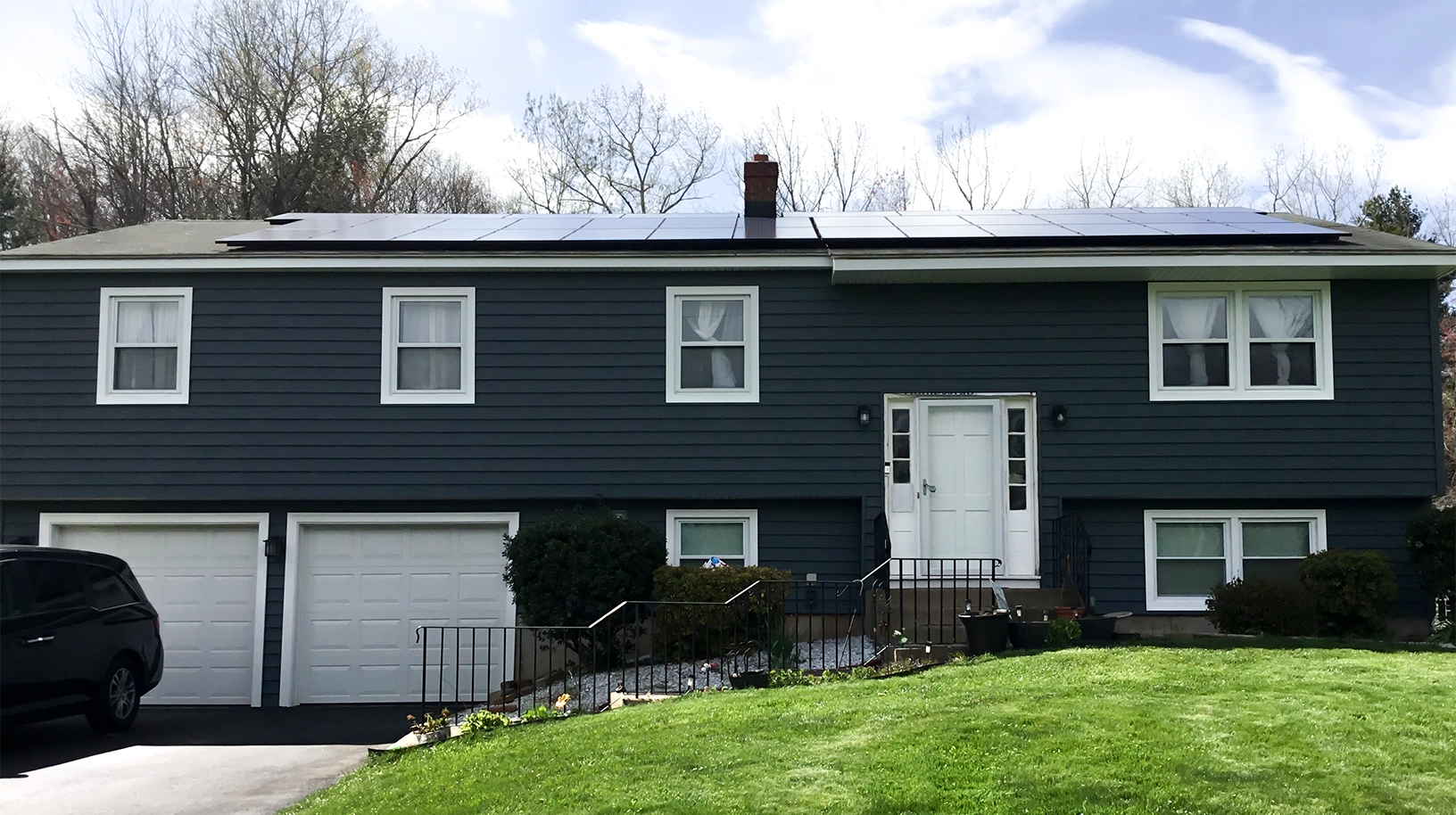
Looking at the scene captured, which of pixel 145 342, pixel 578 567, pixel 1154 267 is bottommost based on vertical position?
pixel 578 567

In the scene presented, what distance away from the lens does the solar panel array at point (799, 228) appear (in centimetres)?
1468

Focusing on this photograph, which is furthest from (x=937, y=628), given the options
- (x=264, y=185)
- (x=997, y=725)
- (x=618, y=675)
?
(x=264, y=185)

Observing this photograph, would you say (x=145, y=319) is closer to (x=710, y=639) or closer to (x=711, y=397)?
(x=711, y=397)

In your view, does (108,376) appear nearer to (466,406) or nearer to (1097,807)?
(466,406)

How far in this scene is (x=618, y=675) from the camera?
1219cm

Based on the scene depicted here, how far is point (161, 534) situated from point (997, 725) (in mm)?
10993

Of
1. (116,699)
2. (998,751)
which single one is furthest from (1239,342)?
(116,699)

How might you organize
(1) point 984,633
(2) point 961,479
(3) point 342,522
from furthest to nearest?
(3) point 342,522 < (2) point 961,479 < (1) point 984,633

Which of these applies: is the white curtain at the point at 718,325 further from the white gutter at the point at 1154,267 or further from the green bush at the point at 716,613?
the green bush at the point at 716,613

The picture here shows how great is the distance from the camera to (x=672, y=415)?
14.8m

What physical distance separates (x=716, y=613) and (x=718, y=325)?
155 inches

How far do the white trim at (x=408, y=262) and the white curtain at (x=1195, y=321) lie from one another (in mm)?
4011

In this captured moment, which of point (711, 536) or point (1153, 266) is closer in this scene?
point (1153, 266)

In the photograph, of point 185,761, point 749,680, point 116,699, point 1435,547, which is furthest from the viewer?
point 1435,547
